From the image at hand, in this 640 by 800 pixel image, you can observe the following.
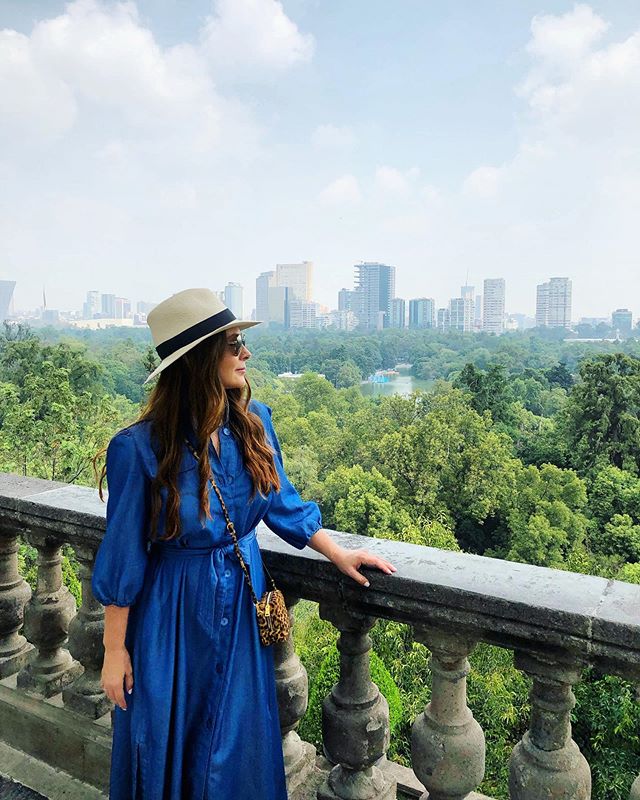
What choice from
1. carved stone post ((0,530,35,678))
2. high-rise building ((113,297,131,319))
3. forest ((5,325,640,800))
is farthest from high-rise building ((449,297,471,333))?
carved stone post ((0,530,35,678))

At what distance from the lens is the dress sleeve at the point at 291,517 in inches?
74.9

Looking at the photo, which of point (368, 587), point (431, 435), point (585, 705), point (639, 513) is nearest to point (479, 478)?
point (431, 435)

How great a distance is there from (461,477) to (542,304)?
126 meters

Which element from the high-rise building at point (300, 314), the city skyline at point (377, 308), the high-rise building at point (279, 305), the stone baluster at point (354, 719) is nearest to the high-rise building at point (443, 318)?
the city skyline at point (377, 308)

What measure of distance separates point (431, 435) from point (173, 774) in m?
33.5

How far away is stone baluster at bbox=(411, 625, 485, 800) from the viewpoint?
5.68 ft

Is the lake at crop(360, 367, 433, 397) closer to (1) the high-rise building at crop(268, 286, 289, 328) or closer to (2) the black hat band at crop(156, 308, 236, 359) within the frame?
(1) the high-rise building at crop(268, 286, 289, 328)

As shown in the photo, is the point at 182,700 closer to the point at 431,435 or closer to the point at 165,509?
the point at 165,509

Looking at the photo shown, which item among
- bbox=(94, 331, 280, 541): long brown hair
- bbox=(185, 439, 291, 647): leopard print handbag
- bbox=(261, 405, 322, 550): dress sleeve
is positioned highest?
bbox=(94, 331, 280, 541): long brown hair

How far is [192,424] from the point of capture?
179 centimetres

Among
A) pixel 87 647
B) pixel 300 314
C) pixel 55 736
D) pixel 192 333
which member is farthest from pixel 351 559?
pixel 300 314

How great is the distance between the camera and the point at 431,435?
34.7 m

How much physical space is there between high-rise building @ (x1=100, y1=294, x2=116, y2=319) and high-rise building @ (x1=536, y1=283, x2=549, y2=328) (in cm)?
9063

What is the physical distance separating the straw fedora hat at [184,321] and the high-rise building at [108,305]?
146m
